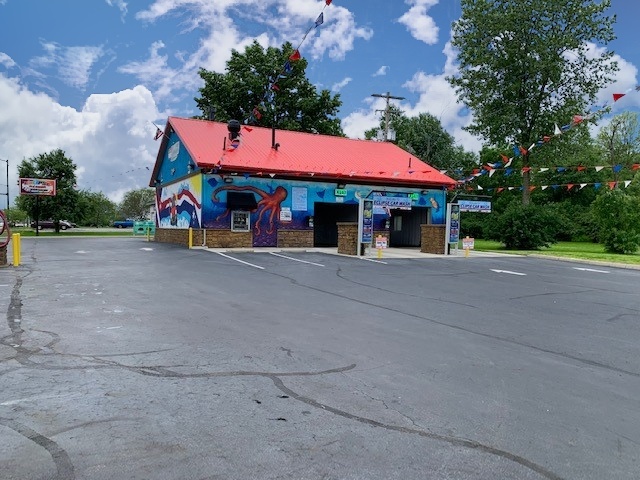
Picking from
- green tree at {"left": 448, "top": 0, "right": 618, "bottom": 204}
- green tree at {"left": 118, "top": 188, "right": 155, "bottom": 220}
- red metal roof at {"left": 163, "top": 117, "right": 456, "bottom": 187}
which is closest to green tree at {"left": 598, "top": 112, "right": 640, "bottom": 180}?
green tree at {"left": 448, "top": 0, "right": 618, "bottom": 204}

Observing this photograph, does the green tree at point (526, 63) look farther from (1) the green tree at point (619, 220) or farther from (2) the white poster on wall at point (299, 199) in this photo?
(2) the white poster on wall at point (299, 199)

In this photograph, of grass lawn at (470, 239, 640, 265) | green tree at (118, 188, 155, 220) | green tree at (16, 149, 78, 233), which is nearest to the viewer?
grass lawn at (470, 239, 640, 265)

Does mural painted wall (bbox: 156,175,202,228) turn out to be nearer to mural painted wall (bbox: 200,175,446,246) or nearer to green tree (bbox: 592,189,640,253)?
mural painted wall (bbox: 200,175,446,246)

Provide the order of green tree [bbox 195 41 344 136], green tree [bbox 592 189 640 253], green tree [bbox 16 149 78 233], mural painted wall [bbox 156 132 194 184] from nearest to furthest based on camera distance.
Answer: green tree [bbox 592 189 640 253] < mural painted wall [bbox 156 132 194 184] < green tree [bbox 195 41 344 136] < green tree [bbox 16 149 78 233]

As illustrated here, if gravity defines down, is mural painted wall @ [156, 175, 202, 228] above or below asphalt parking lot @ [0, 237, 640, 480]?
above

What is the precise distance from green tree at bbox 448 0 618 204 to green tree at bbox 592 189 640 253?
6872 mm

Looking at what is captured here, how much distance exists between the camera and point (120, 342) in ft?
19.2

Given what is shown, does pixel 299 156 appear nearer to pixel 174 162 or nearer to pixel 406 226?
pixel 174 162

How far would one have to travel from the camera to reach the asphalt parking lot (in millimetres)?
3150

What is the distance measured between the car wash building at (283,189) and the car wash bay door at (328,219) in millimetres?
59

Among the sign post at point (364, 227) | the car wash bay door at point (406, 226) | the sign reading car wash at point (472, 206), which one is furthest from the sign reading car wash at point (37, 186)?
the sign reading car wash at point (472, 206)

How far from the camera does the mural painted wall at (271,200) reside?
23.3m

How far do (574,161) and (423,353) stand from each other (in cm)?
4817

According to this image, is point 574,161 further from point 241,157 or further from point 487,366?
point 487,366
